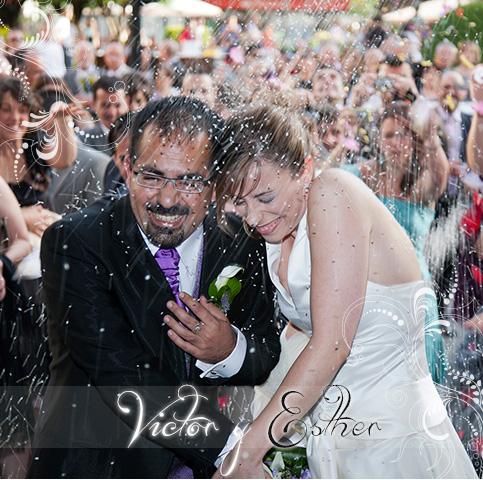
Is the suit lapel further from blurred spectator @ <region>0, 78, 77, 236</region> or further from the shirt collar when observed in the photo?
blurred spectator @ <region>0, 78, 77, 236</region>

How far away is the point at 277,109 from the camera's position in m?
2.22

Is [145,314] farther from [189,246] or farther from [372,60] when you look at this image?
[372,60]

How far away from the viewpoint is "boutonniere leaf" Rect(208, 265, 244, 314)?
7.38ft

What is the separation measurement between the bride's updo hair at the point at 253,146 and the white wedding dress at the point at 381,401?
0.17 m

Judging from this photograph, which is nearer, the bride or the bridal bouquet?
the bride

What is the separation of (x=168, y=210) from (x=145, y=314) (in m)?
0.22

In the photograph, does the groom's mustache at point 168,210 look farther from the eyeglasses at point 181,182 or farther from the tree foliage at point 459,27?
the tree foliage at point 459,27

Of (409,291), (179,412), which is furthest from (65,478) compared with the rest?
(409,291)

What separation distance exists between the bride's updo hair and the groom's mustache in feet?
0.23

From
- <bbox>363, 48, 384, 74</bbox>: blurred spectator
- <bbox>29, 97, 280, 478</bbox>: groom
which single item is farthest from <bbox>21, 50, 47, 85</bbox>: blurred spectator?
<bbox>363, 48, 384, 74</bbox>: blurred spectator

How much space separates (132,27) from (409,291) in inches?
31.2

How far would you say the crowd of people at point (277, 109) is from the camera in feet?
7.22

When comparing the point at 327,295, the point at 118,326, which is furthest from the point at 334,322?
the point at 118,326

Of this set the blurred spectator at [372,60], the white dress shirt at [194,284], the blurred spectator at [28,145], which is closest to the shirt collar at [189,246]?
the white dress shirt at [194,284]
